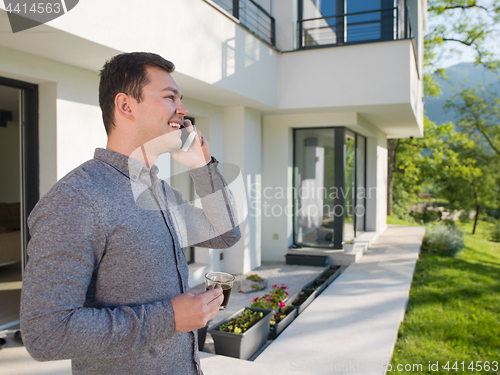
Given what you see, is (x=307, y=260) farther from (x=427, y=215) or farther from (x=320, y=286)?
(x=427, y=215)

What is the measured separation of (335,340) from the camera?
11.3ft

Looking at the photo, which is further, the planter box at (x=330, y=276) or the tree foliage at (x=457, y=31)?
the tree foliage at (x=457, y=31)

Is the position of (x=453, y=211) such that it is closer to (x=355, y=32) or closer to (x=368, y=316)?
(x=355, y=32)

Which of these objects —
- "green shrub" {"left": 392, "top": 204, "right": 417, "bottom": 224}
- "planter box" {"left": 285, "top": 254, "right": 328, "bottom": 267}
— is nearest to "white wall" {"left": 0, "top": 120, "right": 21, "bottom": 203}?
"planter box" {"left": 285, "top": 254, "right": 328, "bottom": 267}

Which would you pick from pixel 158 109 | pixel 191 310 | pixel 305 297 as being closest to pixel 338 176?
pixel 305 297

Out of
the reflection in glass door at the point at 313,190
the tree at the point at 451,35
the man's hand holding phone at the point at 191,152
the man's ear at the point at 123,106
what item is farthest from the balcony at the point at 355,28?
the tree at the point at 451,35

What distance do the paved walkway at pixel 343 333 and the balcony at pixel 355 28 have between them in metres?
3.82

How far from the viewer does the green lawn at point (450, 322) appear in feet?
11.1

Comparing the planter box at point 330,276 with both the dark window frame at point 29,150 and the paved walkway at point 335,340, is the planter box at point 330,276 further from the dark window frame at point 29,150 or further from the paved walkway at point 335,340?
the dark window frame at point 29,150

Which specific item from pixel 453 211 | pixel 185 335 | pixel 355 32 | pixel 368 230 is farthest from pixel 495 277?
pixel 453 211

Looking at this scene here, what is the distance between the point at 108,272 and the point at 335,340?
2967mm

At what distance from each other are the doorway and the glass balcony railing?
10.5 ft

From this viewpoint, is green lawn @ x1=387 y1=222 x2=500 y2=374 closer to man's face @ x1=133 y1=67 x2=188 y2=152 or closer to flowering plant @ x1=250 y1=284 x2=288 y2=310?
flowering plant @ x1=250 y1=284 x2=288 y2=310

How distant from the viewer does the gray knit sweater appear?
775 mm
